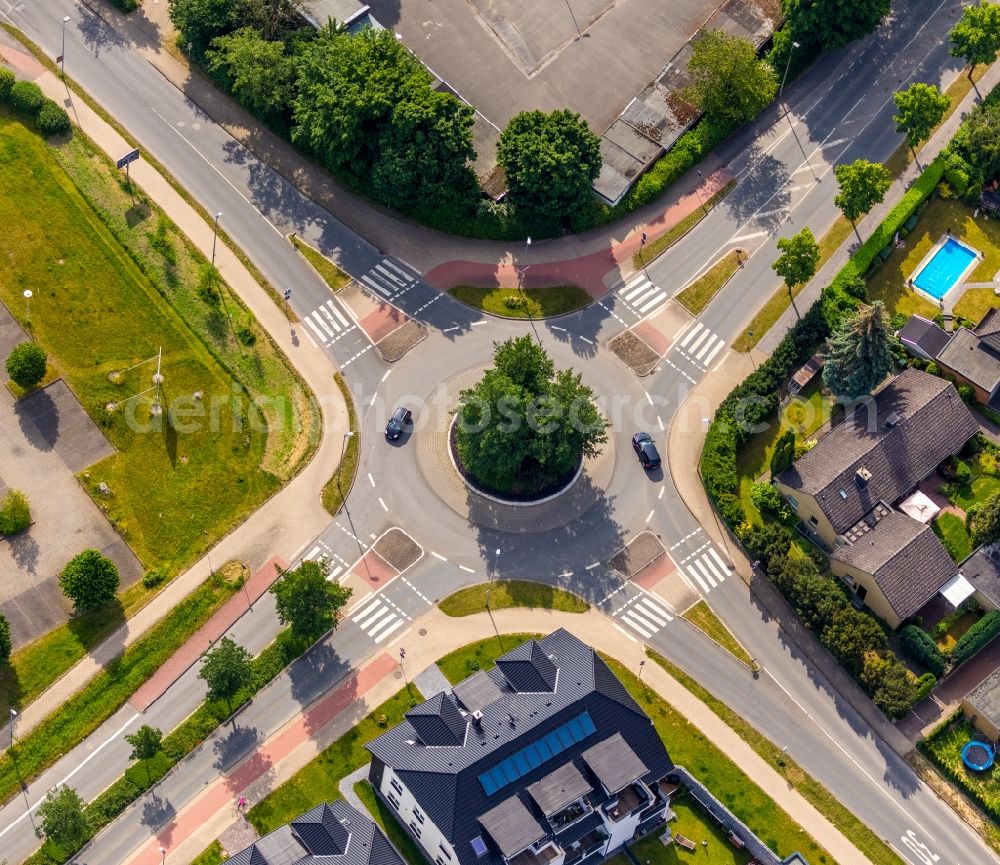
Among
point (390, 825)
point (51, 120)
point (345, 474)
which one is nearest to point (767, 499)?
point (345, 474)

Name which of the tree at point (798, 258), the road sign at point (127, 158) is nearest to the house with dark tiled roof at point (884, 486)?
the tree at point (798, 258)

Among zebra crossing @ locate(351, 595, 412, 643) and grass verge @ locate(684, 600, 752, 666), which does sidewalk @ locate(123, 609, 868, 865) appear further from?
grass verge @ locate(684, 600, 752, 666)

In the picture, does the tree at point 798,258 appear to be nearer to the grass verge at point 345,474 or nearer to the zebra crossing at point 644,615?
the zebra crossing at point 644,615

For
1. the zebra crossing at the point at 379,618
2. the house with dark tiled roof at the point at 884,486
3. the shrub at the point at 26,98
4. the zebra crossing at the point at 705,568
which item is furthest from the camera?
the shrub at the point at 26,98

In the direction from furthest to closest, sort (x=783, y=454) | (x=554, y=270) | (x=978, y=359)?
1. (x=554, y=270)
2. (x=978, y=359)
3. (x=783, y=454)

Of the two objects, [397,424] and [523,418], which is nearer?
[523,418]

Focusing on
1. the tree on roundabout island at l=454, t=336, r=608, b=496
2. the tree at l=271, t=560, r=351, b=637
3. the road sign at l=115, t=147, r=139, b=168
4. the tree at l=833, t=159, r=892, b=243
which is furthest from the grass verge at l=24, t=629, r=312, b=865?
the tree at l=833, t=159, r=892, b=243

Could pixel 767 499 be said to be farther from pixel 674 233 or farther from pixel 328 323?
pixel 328 323
